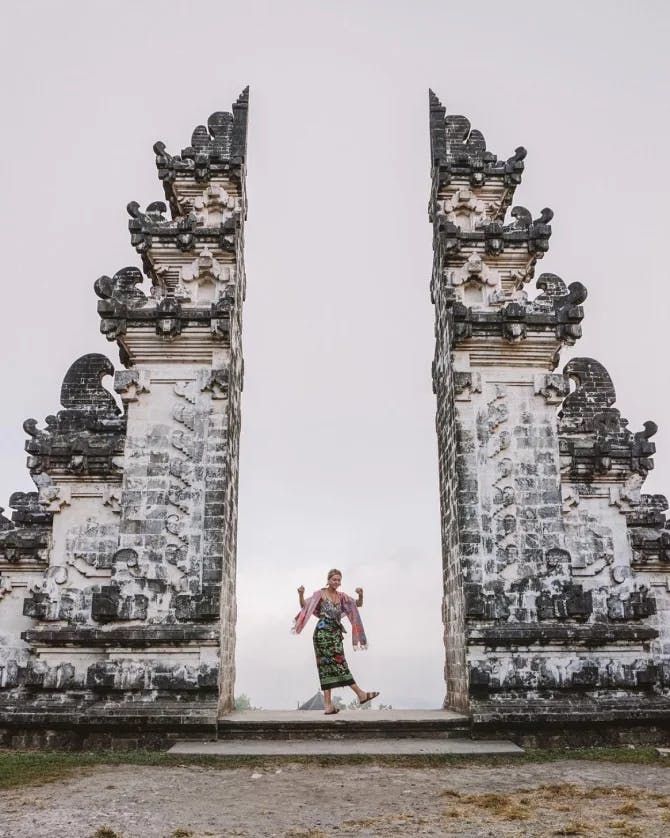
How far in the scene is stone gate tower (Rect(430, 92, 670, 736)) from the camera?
10.4 meters

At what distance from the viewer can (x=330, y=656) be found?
36.8ft

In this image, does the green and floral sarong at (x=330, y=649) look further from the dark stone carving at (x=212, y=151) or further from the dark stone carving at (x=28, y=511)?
the dark stone carving at (x=212, y=151)

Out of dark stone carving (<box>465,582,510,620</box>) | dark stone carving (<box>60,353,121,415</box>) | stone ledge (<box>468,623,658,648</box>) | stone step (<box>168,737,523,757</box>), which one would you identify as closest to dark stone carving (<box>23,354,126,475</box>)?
dark stone carving (<box>60,353,121,415</box>)

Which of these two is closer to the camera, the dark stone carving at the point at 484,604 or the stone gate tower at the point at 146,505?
the stone gate tower at the point at 146,505

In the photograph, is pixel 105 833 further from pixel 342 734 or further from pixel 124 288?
pixel 124 288

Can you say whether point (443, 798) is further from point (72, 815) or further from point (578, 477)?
point (578, 477)

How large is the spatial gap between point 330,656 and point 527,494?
3654mm

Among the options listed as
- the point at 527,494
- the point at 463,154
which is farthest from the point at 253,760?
the point at 463,154

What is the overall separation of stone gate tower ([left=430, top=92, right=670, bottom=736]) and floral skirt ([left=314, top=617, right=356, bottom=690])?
1.62m

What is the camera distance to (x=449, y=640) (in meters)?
11.8

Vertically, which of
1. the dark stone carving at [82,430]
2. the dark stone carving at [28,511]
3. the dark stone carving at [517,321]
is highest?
the dark stone carving at [517,321]

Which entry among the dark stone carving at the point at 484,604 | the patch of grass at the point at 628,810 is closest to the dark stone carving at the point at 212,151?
the dark stone carving at the point at 484,604

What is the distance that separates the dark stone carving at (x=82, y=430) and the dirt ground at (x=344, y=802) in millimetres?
4804

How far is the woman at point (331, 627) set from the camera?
11.1 m
